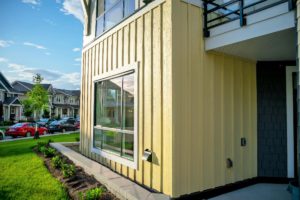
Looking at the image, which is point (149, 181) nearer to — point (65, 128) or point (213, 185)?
point (213, 185)

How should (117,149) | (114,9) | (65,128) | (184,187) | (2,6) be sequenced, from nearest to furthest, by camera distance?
(184,187) < (117,149) < (114,9) < (2,6) < (65,128)

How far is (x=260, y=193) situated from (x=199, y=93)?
7.63 feet

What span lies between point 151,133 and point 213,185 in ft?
4.99

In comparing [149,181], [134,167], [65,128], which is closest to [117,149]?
[134,167]

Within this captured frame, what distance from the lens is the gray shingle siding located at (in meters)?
5.07

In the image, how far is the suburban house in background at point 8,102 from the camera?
3373cm

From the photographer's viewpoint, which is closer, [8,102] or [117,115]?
[117,115]

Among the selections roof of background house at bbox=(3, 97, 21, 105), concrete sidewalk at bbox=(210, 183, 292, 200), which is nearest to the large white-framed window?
concrete sidewalk at bbox=(210, 183, 292, 200)

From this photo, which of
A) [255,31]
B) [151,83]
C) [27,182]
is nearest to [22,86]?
[27,182]

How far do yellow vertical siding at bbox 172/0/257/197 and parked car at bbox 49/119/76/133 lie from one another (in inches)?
777

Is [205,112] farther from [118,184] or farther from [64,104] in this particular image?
[64,104]

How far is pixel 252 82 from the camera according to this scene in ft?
17.2

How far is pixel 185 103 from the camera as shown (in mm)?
3932

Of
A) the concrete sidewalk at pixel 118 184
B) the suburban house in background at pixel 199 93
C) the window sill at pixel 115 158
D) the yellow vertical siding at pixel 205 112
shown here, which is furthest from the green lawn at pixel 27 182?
the yellow vertical siding at pixel 205 112
